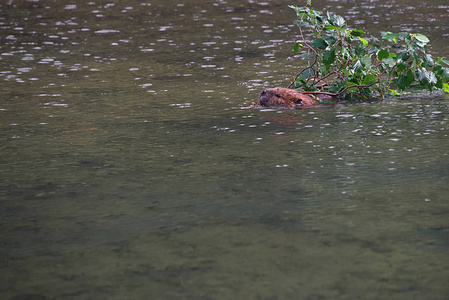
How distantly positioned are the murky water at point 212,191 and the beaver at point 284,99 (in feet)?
1.10

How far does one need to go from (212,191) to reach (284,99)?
3.15 metres

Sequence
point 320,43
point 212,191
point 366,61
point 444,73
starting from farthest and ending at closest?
point 320,43, point 366,61, point 444,73, point 212,191

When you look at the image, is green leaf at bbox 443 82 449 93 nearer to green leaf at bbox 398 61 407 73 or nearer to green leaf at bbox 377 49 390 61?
green leaf at bbox 398 61 407 73

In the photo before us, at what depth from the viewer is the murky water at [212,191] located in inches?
122

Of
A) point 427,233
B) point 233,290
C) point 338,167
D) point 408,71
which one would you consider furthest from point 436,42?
point 233,290

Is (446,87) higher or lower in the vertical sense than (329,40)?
lower

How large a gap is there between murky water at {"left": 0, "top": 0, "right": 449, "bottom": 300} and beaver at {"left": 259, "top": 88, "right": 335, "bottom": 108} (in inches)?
13.2

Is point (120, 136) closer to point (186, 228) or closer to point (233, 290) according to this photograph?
point (186, 228)

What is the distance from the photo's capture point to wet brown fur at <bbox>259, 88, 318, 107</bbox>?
7.24m

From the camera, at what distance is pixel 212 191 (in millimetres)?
4340

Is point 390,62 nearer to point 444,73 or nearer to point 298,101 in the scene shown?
point 444,73

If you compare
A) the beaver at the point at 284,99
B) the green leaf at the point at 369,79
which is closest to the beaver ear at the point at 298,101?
the beaver at the point at 284,99

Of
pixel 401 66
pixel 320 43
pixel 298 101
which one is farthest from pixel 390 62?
A: pixel 298 101

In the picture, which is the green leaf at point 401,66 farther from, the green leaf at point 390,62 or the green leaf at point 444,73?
the green leaf at point 444,73
